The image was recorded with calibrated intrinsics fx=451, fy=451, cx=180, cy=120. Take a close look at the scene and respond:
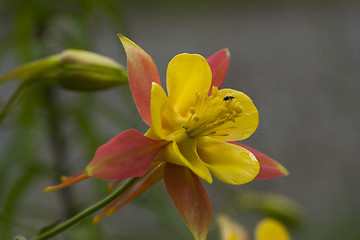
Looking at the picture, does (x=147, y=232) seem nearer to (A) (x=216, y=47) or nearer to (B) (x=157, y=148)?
(A) (x=216, y=47)

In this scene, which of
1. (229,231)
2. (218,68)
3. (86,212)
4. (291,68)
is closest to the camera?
(86,212)

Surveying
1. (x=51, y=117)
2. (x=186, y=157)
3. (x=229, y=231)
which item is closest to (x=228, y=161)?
(x=186, y=157)

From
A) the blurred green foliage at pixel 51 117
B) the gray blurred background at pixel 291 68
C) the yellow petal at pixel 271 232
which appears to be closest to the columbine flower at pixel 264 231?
the yellow petal at pixel 271 232

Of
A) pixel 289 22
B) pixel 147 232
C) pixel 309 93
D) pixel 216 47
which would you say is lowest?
pixel 147 232

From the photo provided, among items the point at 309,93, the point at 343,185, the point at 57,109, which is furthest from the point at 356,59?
the point at 57,109

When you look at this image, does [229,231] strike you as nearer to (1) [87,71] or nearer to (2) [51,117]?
(1) [87,71]

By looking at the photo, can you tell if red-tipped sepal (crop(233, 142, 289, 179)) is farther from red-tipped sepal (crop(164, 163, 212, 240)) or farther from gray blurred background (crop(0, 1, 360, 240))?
gray blurred background (crop(0, 1, 360, 240))

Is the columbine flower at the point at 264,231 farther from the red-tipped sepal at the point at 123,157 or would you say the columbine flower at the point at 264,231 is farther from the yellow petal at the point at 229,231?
the red-tipped sepal at the point at 123,157
